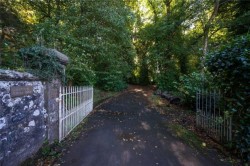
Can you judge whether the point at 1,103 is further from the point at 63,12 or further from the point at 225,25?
the point at 225,25

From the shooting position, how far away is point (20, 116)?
3.03 metres

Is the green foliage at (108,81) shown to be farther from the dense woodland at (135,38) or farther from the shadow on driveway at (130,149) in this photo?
the shadow on driveway at (130,149)

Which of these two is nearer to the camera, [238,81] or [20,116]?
[20,116]

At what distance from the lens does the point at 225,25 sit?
995cm

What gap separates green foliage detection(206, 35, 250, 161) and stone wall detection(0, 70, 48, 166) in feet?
14.3

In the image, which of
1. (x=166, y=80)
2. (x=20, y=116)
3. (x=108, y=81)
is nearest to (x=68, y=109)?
(x=20, y=116)

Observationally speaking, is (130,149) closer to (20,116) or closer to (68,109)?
(68,109)

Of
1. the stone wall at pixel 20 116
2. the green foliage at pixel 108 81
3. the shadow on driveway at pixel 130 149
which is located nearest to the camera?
the stone wall at pixel 20 116

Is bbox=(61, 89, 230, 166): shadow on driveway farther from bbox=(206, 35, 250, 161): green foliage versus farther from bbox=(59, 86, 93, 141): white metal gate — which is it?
bbox=(206, 35, 250, 161): green foliage

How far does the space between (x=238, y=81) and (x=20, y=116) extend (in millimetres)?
4666

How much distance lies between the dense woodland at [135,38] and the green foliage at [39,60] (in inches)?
0.8

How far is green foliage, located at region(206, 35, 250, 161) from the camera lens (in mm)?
3877

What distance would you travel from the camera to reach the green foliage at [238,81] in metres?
3.88

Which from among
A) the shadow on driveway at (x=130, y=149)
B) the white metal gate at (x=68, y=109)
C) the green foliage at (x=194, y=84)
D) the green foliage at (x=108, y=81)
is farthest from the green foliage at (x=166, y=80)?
the white metal gate at (x=68, y=109)
